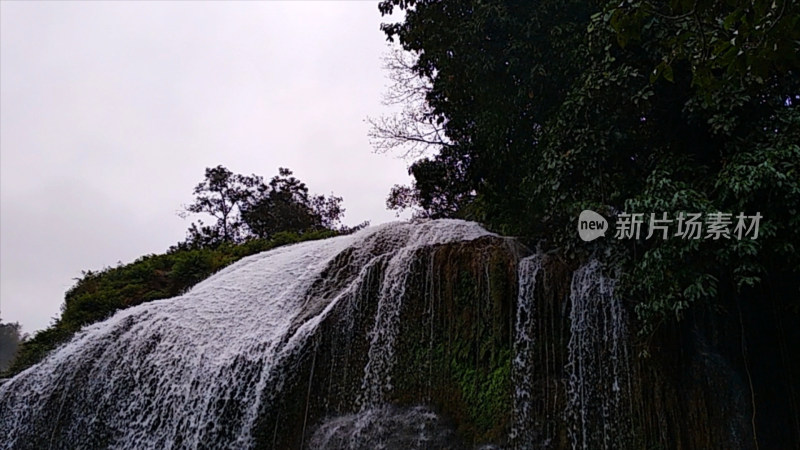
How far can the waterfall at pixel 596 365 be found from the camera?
5660 millimetres

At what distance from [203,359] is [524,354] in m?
4.05

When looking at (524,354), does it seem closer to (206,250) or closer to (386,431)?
(386,431)

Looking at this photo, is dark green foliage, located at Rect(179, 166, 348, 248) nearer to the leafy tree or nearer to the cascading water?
the cascading water

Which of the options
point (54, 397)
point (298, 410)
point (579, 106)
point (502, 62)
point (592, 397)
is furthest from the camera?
point (54, 397)

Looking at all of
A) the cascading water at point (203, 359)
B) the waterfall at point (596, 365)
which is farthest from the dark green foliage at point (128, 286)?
the waterfall at point (596, 365)

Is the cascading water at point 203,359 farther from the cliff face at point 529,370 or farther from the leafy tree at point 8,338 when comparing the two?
the leafy tree at point 8,338

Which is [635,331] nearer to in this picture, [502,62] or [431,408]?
[431,408]

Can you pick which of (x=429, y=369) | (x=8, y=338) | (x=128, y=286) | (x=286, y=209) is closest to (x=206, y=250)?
(x=128, y=286)

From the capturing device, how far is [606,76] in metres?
6.14

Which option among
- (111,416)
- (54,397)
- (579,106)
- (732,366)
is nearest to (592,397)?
(732,366)

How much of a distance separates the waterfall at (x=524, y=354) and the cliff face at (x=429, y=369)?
1 cm

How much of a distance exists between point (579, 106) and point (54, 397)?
24.9ft

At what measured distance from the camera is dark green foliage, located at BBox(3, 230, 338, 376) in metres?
11.4

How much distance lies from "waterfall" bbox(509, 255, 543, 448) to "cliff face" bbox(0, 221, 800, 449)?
0.6 inches
